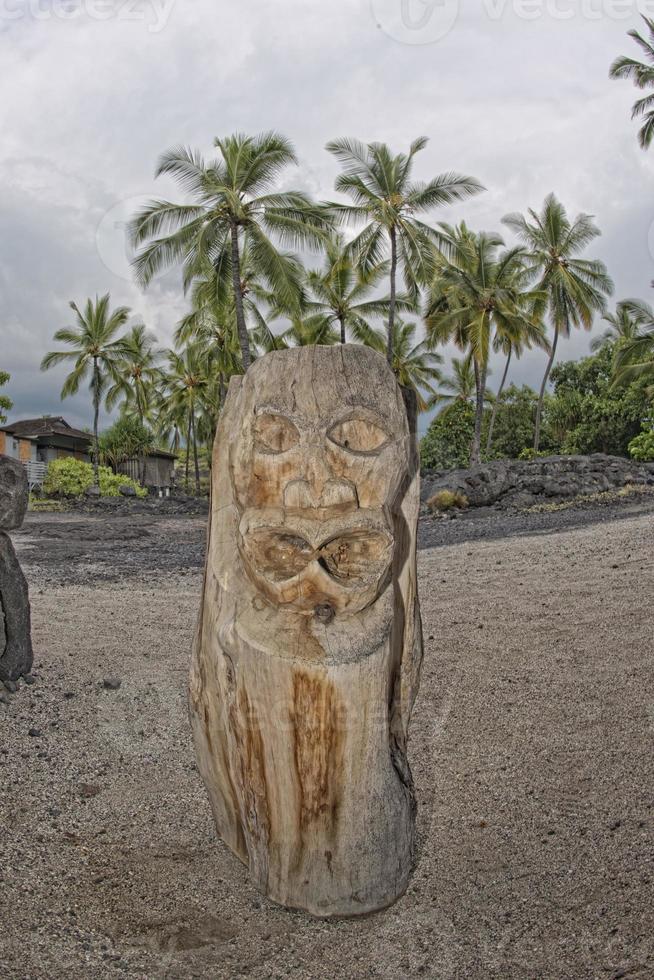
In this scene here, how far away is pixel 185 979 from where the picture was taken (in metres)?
2.25

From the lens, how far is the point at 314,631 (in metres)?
2.46

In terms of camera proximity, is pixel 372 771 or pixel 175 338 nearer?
pixel 372 771

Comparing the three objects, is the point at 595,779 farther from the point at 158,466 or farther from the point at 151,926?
the point at 158,466

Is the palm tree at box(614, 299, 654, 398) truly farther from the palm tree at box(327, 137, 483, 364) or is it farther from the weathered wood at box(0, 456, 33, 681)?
the weathered wood at box(0, 456, 33, 681)

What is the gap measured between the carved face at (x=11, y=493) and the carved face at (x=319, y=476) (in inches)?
96.4

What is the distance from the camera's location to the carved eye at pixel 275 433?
253cm

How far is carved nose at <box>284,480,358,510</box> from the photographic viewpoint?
2426 mm

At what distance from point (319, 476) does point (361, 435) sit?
24cm

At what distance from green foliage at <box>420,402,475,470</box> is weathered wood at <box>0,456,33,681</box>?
2826 centimetres

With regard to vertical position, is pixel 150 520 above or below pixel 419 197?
below

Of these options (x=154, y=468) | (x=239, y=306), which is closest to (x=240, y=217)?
(x=239, y=306)

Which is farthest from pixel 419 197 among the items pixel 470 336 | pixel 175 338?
pixel 175 338

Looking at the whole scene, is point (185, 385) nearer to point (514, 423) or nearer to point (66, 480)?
point (66, 480)

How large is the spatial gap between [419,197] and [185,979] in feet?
73.1
